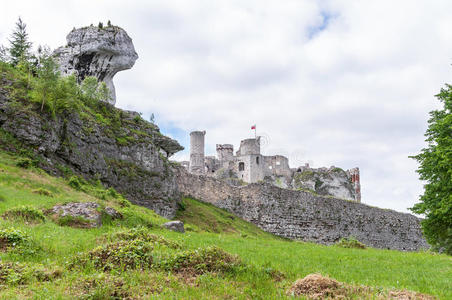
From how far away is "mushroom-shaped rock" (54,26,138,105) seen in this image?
43.8m

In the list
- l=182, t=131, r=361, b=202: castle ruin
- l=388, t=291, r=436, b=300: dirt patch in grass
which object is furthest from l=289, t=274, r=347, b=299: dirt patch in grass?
l=182, t=131, r=361, b=202: castle ruin

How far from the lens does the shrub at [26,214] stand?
1317cm

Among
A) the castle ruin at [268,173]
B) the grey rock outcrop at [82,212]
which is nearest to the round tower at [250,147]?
the castle ruin at [268,173]

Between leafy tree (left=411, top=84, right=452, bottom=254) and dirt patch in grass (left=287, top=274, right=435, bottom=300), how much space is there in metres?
16.6

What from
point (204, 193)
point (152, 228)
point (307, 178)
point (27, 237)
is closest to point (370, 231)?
point (204, 193)

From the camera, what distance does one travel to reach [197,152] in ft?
264

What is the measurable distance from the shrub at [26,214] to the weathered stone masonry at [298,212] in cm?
2407

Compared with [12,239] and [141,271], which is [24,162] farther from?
[141,271]

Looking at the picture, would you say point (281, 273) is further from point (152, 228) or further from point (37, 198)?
point (37, 198)

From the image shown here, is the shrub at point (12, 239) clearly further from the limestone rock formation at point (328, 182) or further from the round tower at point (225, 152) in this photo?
the round tower at point (225, 152)

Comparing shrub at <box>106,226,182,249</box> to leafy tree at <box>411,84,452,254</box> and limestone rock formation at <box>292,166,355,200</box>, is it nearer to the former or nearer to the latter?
leafy tree at <box>411,84,452,254</box>

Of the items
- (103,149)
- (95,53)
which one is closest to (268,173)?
(95,53)

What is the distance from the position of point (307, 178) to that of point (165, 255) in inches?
2852

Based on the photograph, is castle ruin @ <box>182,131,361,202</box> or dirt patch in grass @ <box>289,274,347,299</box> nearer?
dirt patch in grass @ <box>289,274,347,299</box>
